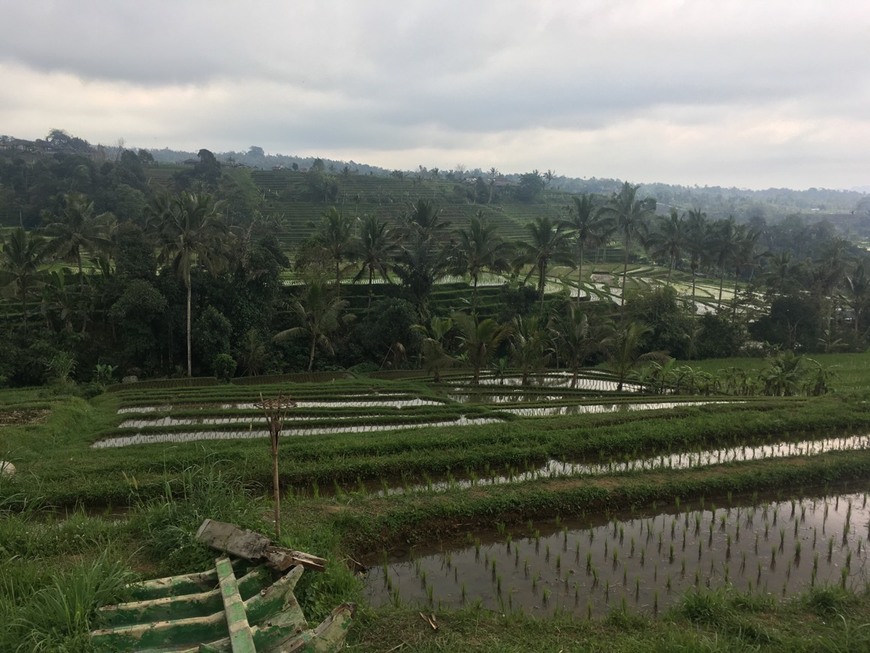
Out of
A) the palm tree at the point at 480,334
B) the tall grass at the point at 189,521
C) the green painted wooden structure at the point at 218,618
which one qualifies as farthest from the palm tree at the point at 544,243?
the green painted wooden structure at the point at 218,618

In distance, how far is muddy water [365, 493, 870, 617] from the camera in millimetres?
8219

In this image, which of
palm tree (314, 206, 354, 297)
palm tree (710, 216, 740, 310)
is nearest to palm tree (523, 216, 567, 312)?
palm tree (314, 206, 354, 297)

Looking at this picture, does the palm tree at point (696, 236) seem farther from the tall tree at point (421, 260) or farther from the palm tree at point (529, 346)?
the palm tree at point (529, 346)

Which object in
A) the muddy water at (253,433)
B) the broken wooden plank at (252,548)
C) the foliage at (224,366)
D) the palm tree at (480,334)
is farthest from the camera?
the foliage at (224,366)

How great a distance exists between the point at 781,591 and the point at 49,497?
13050mm

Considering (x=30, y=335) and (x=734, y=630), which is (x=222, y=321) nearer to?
(x=30, y=335)

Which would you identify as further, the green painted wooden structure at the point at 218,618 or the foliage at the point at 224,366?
the foliage at the point at 224,366

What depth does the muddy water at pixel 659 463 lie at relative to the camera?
1193 cm

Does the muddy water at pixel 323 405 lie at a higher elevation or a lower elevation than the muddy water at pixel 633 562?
lower

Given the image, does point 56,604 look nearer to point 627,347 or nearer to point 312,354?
point 627,347

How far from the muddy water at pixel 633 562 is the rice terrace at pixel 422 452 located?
0.06 meters

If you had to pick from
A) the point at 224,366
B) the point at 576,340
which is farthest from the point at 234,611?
the point at 224,366

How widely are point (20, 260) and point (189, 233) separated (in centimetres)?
938

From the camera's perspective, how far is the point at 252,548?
22.5 ft
